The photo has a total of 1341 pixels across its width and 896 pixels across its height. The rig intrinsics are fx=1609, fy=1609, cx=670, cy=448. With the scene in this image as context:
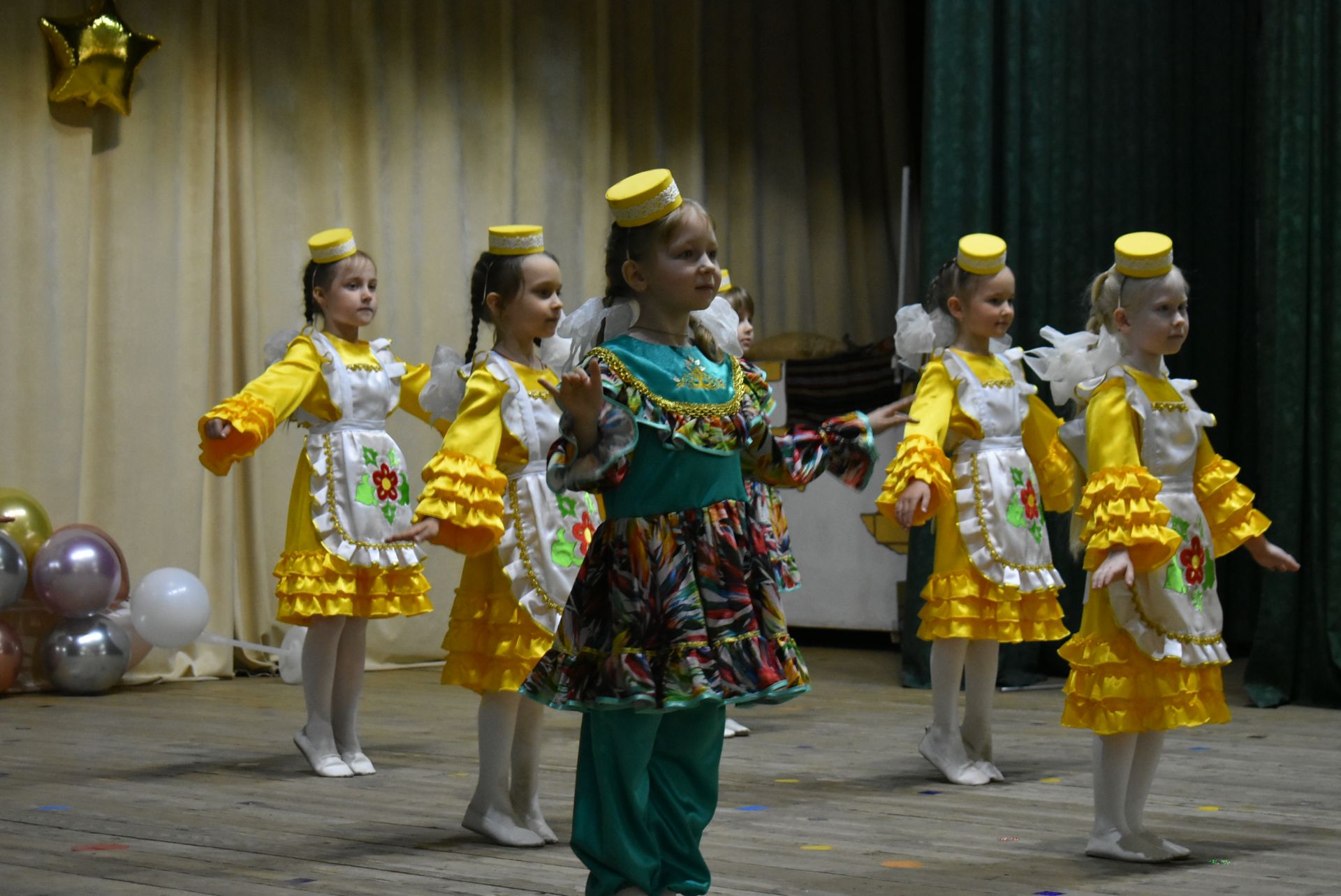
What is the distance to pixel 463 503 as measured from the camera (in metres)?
2.52

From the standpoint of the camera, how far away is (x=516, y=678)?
283 cm

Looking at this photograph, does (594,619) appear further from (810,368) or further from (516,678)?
(810,368)

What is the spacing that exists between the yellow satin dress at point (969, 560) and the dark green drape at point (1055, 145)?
182cm

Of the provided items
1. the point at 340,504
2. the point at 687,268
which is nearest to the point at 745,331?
the point at 340,504

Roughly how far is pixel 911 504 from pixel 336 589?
1474 mm

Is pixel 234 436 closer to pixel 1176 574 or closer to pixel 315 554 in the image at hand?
pixel 315 554

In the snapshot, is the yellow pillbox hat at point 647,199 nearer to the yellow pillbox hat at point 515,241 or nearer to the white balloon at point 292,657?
the yellow pillbox hat at point 515,241

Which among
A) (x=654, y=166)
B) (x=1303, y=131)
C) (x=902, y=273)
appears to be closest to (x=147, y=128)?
(x=654, y=166)

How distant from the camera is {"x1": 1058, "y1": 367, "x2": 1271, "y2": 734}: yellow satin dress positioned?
8.41 feet

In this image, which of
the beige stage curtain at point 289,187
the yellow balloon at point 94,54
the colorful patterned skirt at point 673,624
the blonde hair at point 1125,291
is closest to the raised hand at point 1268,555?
the blonde hair at point 1125,291

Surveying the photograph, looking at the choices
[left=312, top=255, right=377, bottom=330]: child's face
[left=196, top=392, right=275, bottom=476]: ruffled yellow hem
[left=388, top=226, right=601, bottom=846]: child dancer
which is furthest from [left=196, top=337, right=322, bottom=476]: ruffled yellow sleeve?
[left=388, top=226, right=601, bottom=846]: child dancer

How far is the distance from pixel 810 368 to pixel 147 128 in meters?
2.72

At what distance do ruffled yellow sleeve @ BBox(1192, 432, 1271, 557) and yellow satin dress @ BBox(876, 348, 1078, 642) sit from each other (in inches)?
28.7

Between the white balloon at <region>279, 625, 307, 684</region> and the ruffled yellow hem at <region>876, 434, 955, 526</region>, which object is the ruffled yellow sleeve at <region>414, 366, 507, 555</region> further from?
the white balloon at <region>279, 625, 307, 684</region>
